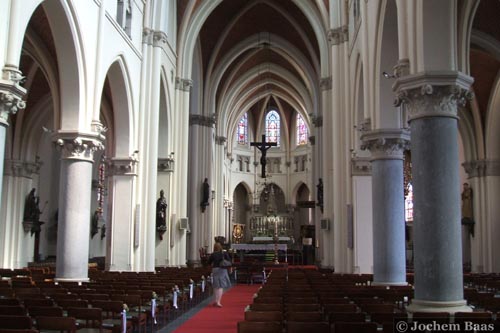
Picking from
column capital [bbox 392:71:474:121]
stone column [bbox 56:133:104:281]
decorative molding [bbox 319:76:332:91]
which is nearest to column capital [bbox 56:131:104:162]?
stone column [bbox 56:133:104:281]

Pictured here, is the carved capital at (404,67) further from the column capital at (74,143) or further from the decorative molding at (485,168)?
the decorative molding at (485,168)

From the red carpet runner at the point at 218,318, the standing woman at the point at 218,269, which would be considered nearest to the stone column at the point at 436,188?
the red carpet runner at the point at 218,318

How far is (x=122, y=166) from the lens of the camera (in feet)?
63.8

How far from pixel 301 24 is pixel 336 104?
13.3 metres

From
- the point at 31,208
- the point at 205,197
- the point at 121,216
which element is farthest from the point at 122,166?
the point at 205,197

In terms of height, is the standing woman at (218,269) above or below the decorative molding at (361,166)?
below

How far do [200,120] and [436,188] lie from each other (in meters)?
26.3

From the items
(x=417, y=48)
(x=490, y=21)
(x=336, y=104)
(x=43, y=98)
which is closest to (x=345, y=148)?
(x=336, y=104)

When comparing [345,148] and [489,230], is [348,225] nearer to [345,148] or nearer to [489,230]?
[345,148]

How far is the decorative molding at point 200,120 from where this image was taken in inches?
1332

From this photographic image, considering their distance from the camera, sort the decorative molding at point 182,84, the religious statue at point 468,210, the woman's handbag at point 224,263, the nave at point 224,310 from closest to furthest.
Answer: the nave at point 224,310 < the woman's handbag at point 224,263 < the religious statue at point 468,210 < the decorative molding at point 182,84

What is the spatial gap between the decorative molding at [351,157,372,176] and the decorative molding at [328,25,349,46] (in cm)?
562

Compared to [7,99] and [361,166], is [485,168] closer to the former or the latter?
[361,166]

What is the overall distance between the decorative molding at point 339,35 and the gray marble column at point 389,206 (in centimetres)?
901
